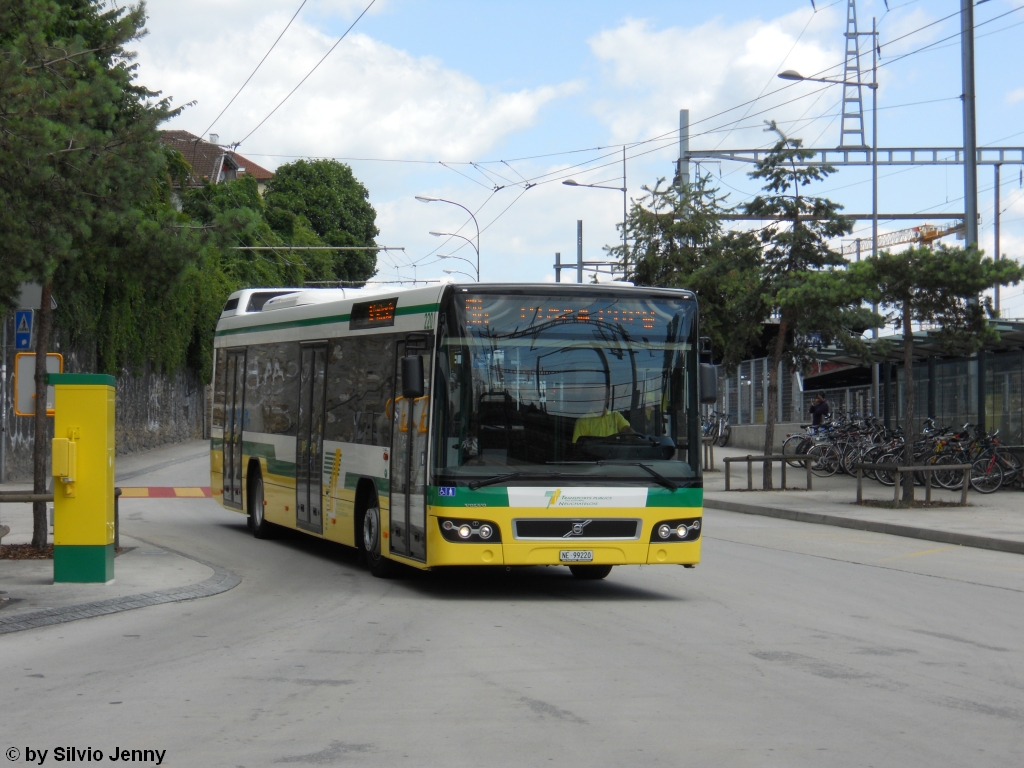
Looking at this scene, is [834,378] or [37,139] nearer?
[37,139]

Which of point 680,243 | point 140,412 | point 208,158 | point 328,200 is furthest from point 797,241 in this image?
point 208,158

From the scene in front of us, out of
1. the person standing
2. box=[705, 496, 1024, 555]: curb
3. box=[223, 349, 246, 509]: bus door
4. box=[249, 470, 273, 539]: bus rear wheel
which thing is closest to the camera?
box=[249, 470, 273, 539]: bus rear wheel

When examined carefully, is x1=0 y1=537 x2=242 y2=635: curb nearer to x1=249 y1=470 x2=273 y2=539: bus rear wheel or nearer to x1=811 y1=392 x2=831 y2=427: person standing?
x1=249 y1=470 x2=273 y2=539: bus rear wheel

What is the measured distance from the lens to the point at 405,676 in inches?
310

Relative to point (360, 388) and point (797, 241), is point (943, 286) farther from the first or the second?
point (360, 388)

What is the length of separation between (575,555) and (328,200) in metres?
72.7

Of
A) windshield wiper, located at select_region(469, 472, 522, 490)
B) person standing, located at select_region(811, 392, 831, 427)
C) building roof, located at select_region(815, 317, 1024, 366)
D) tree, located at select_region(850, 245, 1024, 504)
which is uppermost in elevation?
tree, located at select_region(850, 245, 1024, 504)

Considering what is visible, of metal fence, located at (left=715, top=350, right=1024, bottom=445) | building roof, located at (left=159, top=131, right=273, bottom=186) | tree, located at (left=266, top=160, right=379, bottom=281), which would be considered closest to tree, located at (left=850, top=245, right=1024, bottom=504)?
metal fence, located at (left=715, top=350, right=1024, bottom=445)

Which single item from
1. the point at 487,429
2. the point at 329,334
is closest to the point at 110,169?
the point at 329,334

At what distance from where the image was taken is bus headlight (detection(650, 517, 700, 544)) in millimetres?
11562

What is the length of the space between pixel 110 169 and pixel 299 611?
14.4 ft

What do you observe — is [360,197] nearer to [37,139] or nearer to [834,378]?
[834,378]

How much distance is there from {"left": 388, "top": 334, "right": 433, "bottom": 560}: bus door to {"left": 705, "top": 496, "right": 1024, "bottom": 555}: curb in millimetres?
8692

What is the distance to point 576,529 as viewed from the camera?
1134 centimetres
